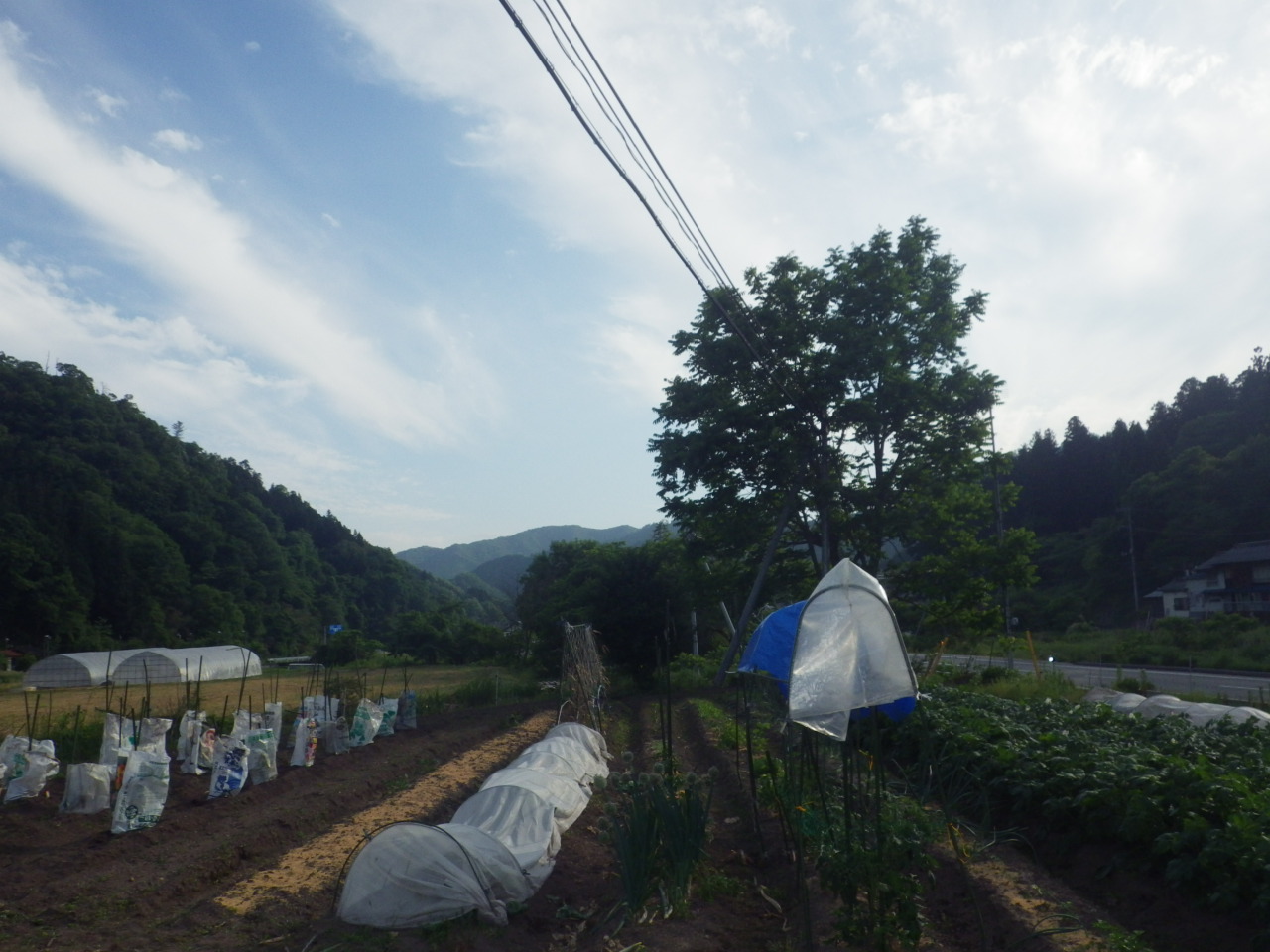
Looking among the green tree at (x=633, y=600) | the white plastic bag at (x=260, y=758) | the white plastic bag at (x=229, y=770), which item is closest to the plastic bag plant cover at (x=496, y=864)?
the white plastic bag at (x=229, y=770)

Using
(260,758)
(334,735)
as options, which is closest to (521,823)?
(260,758)

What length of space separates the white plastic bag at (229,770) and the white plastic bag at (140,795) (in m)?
1.18

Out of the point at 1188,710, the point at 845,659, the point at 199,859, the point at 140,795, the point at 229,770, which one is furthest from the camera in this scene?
the point at 1188,710

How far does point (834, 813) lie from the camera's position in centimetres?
590

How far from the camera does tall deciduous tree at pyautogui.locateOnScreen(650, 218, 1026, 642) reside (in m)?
19.2

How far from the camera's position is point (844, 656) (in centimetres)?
452

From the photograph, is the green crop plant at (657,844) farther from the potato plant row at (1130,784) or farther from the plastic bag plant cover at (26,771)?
the plastic bag plant cover at (26,771)

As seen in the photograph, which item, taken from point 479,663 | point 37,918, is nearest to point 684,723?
point 37,918

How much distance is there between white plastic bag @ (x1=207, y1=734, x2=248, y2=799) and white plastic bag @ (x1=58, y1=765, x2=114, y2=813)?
96 cm

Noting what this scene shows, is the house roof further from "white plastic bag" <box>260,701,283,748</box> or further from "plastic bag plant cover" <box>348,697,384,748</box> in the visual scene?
"white plastic bag" <box>260,701,283,748</box>

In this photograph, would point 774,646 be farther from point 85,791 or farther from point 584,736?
point 85,791

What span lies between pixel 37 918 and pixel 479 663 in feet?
138

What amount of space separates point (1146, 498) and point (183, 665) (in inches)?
1838

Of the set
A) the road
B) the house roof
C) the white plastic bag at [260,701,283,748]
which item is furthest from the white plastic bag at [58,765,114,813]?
the house roof
